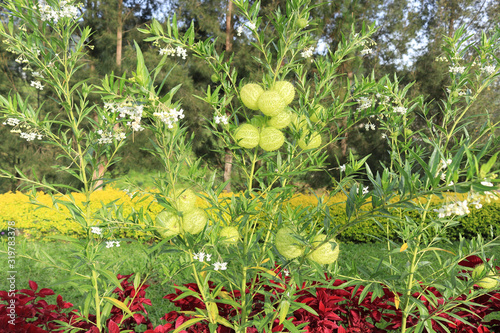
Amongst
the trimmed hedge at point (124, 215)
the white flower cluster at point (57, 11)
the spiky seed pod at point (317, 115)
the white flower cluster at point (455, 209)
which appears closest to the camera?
the white flower cluster at point (455, 209)

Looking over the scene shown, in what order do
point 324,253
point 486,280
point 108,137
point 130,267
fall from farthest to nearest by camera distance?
point 130,267, point 108,137, point 486,280, point 324,253

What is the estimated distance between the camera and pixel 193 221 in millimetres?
1240

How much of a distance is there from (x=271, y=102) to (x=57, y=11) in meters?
0.96

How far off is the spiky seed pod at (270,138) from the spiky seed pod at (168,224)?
44cm

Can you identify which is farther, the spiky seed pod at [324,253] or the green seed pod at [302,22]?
the green seed pod at [302,22]

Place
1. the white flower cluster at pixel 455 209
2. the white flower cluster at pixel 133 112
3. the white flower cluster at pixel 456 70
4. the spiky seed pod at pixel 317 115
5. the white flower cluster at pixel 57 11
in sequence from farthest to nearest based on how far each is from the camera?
the white flower cluster at pixel 456 70 → the spiky seed pod at pixel 317 115 → the white flower cluster at pixel 57 11 → the white flower cluster at pixel 133 112 → the white flower cluster at pixel 455 209

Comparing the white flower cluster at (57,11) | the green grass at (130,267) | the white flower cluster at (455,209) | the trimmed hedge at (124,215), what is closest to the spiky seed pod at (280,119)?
the white flower cluster at (455,209)

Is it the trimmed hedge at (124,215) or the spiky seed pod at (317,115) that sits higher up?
the spiky seed pod at (317,115)

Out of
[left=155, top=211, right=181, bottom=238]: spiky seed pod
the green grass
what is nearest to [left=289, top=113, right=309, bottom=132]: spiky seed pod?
[left=155, top=211, right=181, bottom=238]: spiky seed pod

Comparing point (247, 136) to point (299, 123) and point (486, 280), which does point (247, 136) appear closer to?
point (299, 123)

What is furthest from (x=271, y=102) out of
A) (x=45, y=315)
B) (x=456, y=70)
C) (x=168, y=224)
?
(x=45, y=315)

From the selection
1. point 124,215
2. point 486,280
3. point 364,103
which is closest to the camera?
point 486,280

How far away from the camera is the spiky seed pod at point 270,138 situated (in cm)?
129

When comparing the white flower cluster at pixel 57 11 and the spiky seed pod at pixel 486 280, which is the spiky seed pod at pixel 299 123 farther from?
the white flower cluster at pixel 57 11
